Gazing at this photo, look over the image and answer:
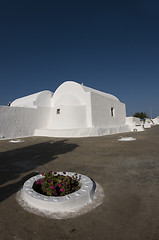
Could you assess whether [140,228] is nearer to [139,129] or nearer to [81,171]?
[81,171]

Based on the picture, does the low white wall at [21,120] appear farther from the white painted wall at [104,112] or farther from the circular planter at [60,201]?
the circular planter at [60,201]

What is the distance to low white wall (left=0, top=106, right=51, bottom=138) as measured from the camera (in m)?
10.8

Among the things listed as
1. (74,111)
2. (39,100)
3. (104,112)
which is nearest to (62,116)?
(74,111)

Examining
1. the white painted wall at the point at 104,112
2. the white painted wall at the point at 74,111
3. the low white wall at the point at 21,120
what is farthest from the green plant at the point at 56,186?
the white painted wall at the point at 104,112

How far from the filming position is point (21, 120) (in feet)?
39.0

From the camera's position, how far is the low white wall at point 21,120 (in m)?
10.8

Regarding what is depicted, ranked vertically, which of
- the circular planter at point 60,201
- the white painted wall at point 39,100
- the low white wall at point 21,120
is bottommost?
the circular planter at point 60,201

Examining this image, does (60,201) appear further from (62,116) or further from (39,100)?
(39,100)

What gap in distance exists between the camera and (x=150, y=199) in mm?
2143

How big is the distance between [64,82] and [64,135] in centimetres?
647

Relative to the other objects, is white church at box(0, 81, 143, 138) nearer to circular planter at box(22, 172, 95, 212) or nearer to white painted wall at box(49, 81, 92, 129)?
white painted wall at box(49, 81, 92, 129)

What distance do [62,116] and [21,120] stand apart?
3511mm

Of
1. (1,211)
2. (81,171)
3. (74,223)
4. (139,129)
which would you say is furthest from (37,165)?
(139,129)

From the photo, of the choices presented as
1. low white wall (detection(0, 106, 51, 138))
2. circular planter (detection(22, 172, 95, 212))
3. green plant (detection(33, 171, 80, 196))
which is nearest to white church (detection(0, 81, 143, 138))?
low white wall (detection(0, 106, 51, 138))
